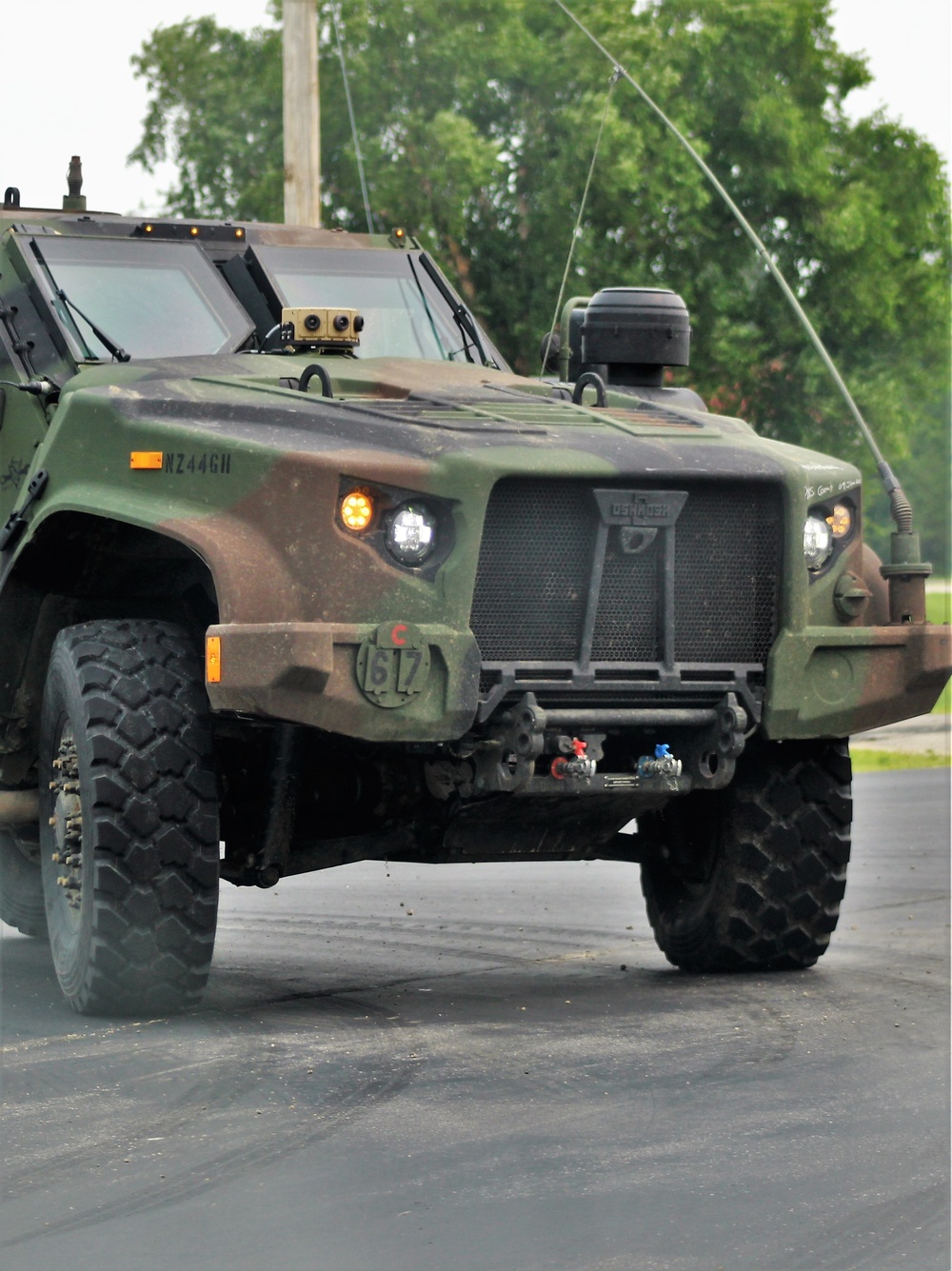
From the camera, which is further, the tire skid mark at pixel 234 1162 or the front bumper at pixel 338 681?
the front bumper at pixel 338 681

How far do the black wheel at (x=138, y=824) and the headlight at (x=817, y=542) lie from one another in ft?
6.37

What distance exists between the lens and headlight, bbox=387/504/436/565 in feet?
22.4

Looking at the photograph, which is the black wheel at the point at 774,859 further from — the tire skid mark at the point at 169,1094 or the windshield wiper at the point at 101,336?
the windshield wiper at the point at 101,336

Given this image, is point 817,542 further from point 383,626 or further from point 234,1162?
point 234,1162

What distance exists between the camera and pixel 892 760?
19.7 metres

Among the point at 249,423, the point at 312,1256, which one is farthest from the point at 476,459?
the point at 312,1256

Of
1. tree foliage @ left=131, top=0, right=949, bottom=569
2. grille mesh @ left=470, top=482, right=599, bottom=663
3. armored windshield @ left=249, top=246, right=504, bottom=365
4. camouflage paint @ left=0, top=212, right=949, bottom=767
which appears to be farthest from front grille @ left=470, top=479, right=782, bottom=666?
tree foliage @ left=131, top=0, right=949, bottom=569

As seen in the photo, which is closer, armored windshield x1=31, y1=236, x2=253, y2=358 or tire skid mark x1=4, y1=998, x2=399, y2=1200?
tire skid mark x1=4, y1=998, x2=399, y2=1200

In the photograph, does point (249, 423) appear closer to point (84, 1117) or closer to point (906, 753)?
point (84, 1117)

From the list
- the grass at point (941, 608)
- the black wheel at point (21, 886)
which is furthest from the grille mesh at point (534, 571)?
the grass at point (941, 608)

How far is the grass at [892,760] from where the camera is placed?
1894 cm

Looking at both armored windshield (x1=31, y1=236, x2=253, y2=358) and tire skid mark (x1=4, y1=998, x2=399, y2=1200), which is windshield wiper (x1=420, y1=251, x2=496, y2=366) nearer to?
armored windshield (x1=31, y1=236, x2=253, y2=358)

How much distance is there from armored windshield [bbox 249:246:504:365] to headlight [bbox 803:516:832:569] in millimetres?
1908

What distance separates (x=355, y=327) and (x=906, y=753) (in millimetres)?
13054
